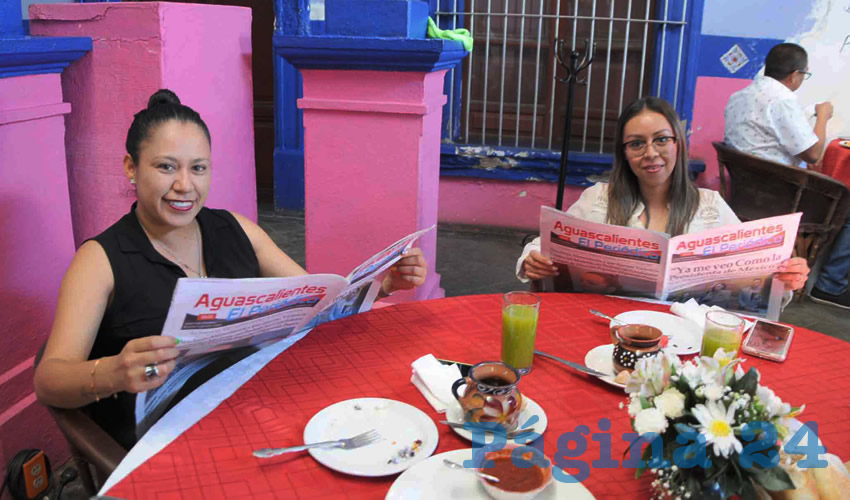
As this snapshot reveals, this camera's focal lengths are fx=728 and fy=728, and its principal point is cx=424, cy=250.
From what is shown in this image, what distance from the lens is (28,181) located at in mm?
1968

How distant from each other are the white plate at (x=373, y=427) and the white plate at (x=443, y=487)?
31mm

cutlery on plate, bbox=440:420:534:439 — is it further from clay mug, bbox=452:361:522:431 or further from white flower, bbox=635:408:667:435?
white flower, bbox=635:408:667:435

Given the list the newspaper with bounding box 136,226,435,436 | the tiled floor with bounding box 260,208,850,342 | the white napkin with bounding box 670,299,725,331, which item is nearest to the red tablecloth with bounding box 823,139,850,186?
the tiled floor with bounding box 260,208,850,342

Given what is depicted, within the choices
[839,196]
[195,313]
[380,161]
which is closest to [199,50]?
[380,161]

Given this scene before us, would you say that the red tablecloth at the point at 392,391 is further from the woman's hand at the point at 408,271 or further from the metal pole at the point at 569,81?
the metal pole at the point at 569,81

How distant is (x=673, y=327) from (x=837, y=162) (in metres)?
2.77

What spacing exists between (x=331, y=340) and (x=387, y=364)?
0.15 metres

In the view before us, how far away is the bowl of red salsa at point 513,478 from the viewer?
924 millimetres

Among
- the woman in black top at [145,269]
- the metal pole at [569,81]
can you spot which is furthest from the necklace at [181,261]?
the metal pole at [569,81]

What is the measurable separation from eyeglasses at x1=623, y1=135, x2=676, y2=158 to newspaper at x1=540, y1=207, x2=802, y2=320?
19.1 inches

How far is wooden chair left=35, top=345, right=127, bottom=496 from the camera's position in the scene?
1.08 m

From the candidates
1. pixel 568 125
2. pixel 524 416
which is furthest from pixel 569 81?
pixel 524 416

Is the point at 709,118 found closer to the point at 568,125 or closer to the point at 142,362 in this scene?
the point at 568,125

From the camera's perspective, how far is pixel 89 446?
110 centimetres
